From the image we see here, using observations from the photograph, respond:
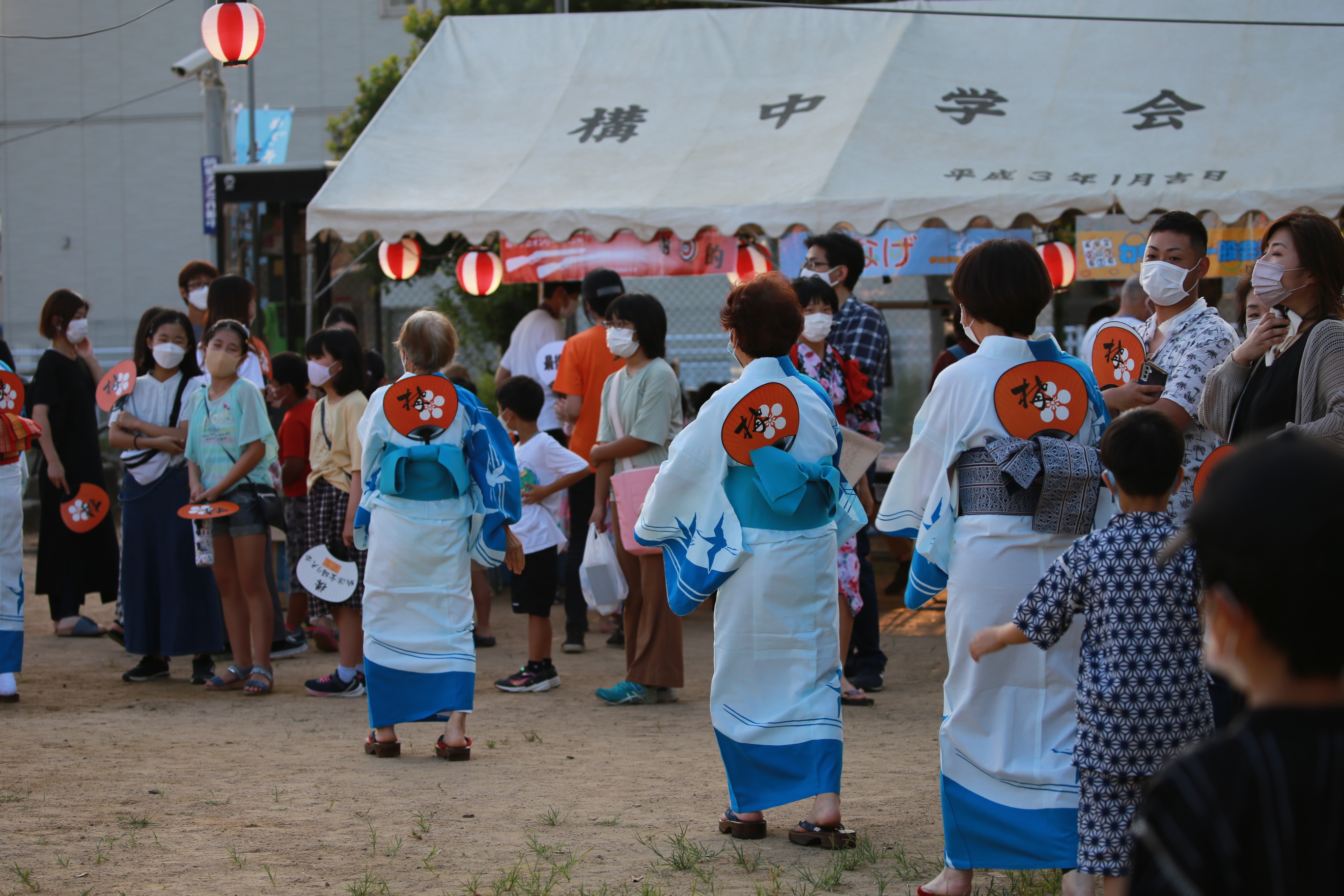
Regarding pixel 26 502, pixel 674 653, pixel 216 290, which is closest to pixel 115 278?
pixel 26 502

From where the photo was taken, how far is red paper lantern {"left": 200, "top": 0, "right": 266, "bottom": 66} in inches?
275

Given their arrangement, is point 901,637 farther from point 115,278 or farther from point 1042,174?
point 115,278

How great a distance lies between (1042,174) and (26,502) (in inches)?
409

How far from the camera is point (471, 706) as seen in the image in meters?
4.67

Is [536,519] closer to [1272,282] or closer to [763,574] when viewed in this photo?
[763,574]

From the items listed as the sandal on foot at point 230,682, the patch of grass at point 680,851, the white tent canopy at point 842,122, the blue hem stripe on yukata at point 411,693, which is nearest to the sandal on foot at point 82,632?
the sandal on foot at point 230,682

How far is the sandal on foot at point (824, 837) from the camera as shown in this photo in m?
3.50

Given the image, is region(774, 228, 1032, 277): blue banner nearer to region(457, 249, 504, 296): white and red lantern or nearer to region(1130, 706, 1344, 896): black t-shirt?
region(457, 249, 504, 296): white and red lantern

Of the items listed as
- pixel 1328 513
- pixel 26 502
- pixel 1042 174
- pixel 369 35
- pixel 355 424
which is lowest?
pixel 26 502

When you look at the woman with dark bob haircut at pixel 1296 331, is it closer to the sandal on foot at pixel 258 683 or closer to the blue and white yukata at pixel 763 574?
the blue and white yukata at pixel 763 574

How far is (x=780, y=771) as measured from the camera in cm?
353

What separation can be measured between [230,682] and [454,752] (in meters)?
1.92

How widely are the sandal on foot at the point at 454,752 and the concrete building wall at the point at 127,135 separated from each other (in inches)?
813

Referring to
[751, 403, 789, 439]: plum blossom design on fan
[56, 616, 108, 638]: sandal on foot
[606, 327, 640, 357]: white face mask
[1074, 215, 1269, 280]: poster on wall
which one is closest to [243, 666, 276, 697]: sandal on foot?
[56, 616, 108, 638]: sandal on foot
